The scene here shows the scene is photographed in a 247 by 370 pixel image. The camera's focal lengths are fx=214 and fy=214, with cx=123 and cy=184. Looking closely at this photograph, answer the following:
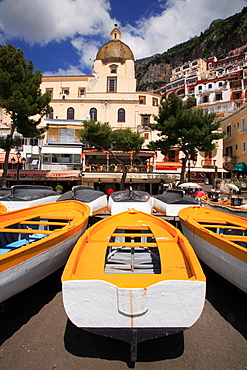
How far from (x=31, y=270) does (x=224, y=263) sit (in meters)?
3.53

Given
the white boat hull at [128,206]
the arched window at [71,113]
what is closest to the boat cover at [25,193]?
the white boat hull at [128,206]

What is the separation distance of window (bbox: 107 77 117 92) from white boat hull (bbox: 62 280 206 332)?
38.4 metres

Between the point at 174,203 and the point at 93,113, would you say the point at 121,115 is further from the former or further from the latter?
the point at 174,203

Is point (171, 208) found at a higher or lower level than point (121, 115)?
lower

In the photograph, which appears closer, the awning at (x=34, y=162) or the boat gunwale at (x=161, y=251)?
the boat gunwale at (x=161, y=251)

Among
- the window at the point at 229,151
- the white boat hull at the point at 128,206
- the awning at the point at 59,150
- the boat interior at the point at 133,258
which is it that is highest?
the window at the point at 229,151

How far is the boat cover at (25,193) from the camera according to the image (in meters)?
9.00

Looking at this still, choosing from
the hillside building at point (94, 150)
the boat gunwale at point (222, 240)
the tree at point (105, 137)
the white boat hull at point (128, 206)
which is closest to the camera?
the boat gunwale at point (222, 240)

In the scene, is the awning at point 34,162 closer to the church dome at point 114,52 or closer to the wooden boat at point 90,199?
the wooden boat at point 90,199

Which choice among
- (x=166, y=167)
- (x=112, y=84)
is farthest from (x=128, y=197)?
(x=112, y=84)

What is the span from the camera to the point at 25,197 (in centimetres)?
915

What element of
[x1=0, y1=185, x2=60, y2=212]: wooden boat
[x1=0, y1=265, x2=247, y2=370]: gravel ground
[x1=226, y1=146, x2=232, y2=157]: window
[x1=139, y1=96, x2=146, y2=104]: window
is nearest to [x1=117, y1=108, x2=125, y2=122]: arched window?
[x1=139, y1=96, x2=146, y2=104]: window

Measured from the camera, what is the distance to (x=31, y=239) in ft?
18.4

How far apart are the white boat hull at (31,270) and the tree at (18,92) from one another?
1589cm
